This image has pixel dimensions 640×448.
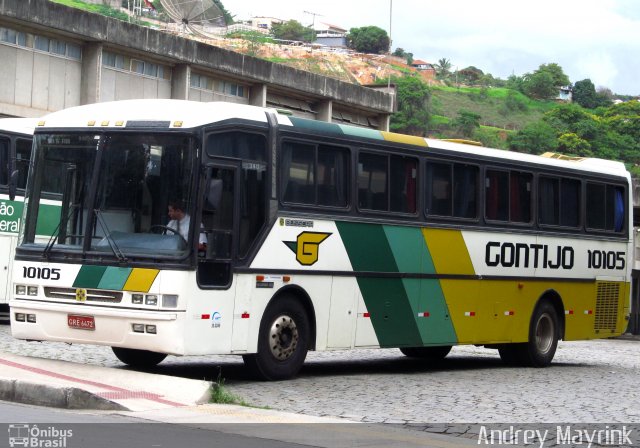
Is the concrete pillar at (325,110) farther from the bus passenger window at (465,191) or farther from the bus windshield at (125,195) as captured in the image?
the bus windshield at (125,195)

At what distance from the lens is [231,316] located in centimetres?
1407

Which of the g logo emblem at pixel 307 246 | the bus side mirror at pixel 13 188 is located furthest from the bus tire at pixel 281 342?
the bus side mirror at pixel 13 188

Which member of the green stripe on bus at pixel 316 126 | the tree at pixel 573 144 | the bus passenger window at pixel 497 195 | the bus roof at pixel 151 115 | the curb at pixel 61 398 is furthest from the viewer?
the tree at pixel 573 144

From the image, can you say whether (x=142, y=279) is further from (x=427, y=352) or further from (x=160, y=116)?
(x=427, y=352)

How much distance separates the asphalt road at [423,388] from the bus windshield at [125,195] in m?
2.00

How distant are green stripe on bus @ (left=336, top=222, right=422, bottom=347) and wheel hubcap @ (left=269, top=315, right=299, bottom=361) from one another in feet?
4.87

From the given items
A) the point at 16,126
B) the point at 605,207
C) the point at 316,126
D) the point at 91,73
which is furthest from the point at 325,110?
the point at 316,126

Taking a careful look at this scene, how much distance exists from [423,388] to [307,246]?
2320mm

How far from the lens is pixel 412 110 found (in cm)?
16450

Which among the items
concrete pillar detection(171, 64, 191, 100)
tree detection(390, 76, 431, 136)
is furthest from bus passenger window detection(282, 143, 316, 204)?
tree detection(390, 76, 431, 136)

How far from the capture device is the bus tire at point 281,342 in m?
14.6

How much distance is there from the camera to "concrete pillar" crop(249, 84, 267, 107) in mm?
44688

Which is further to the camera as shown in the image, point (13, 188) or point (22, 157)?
point (22, 157)

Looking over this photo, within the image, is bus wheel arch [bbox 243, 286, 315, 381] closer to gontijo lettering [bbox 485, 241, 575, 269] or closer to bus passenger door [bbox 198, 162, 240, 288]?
bus passenger door [bbox 198, 162, 240, 288]
